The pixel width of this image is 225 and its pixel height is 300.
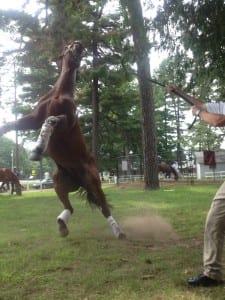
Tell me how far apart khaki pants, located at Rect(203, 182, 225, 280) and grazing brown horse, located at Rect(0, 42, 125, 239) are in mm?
2988

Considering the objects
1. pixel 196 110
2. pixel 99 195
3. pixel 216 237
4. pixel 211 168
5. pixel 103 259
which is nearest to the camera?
pixel 216 237

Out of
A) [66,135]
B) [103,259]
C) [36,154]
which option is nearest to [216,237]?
[103,259]

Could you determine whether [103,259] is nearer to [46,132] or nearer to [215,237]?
[215,237]

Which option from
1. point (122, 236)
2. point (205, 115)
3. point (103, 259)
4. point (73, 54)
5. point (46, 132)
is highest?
point (73, 54)

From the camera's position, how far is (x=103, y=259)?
18.5 ft

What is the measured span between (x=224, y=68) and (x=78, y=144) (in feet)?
9.25

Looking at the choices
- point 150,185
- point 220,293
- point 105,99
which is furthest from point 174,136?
point 220,293

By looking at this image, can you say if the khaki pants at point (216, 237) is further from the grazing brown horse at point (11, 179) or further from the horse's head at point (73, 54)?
the grazing brown horse at point (11, 179)

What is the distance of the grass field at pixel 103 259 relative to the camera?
421cm

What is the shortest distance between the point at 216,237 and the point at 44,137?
3.09 m

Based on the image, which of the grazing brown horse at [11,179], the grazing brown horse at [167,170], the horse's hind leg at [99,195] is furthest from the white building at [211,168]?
the horse's hind leg at [99,195]

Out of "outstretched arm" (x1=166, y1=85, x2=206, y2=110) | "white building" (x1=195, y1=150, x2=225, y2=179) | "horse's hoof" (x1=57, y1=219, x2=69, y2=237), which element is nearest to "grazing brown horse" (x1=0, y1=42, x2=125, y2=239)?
"horse's hoof" (x1=57, y1=219, x2=69, y2=237)

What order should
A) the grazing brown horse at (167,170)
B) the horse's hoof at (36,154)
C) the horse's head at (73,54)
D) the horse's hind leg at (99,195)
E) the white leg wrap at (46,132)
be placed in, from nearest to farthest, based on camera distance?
the horse's hoof at (36,154) < the white leg wrap at (46,132) < the horse's head at (73,54) < the horse's hind leg at (99,195) < the grazing brown horse at (167,170)

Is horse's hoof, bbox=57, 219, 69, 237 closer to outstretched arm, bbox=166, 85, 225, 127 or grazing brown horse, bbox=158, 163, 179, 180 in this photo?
outstretched arm, bbox=166, 85, 225, 127
